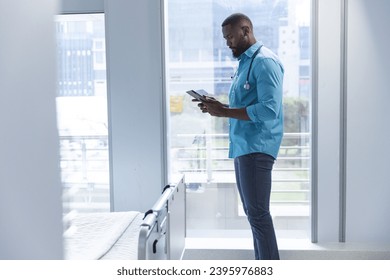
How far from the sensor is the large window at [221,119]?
222 cm

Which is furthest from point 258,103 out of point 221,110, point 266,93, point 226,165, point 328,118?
point 226,165

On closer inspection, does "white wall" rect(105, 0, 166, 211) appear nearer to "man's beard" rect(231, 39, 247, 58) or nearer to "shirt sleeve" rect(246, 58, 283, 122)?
"man's beard" rect(231, 39, 247, 58)

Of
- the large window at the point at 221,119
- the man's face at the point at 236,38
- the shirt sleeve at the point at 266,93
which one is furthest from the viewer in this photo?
the large window at the point at 221,119

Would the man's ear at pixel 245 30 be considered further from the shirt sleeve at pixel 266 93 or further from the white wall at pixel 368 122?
the white wall at pixel 368 122

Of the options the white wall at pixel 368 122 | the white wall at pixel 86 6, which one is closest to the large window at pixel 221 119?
the white wall at pixel 368 122

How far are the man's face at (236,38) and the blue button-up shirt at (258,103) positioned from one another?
0.03 m

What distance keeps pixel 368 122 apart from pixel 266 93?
0.82 m

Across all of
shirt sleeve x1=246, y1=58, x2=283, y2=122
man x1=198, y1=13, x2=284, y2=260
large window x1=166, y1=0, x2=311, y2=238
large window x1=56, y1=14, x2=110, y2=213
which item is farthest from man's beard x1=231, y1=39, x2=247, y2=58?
large window x1=56, y1=14, x2=110, y2=213

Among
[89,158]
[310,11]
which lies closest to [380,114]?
[310,11]

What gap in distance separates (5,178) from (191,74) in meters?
1.84

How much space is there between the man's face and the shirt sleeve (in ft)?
0.42

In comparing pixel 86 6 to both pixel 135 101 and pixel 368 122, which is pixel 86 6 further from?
pixel 368 122

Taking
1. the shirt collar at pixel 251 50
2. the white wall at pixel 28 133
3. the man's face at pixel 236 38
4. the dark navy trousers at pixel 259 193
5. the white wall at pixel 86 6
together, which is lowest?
the dark navy trousers at pixel 259 193

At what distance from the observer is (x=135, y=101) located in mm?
2244
